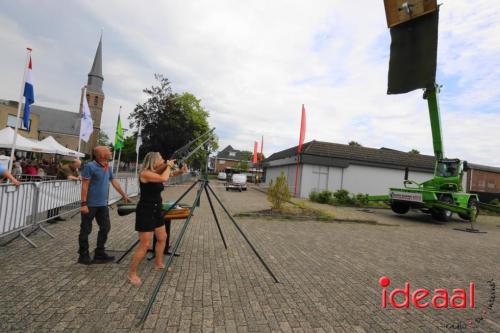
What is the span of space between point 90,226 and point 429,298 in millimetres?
5162

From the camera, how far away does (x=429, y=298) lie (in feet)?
14.3

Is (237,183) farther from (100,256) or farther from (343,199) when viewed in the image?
(100,256)

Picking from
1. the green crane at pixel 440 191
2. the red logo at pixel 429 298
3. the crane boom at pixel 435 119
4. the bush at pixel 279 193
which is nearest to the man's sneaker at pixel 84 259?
the red logo at pixel 429 298

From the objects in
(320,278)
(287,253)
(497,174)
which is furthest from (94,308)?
(497,174)

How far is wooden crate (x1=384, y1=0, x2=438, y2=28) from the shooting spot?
10508mm

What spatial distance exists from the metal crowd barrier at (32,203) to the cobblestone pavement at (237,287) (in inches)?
13.1

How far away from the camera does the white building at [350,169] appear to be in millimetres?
24062

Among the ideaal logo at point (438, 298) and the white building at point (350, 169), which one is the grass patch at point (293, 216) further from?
the white building at point (350, 169)

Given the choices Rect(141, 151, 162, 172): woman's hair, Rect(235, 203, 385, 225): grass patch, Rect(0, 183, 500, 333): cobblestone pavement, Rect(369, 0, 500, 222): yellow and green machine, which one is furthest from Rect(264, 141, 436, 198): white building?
Rect(141, 151, 162, 172): woman's hair

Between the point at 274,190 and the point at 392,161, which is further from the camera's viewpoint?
the point at 392,161

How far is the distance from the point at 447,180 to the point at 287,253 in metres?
10.6

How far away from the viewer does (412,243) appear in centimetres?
843

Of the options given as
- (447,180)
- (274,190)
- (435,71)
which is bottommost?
(274,190)

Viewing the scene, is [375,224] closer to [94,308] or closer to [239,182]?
[94,308]
